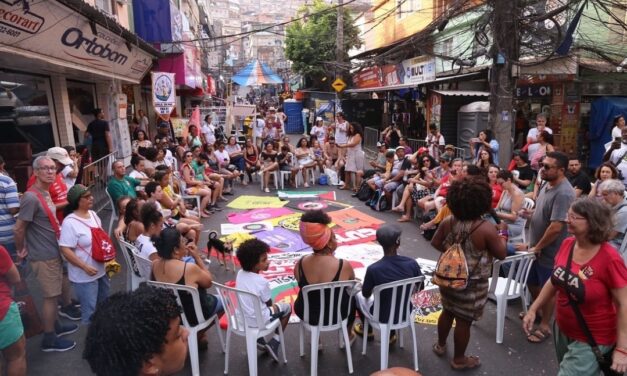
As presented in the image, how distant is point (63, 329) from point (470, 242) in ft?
12.4

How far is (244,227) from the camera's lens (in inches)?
311

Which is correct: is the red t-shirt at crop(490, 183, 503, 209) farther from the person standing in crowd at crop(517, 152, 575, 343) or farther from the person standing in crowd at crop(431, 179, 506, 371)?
the person standing in crowd at crop(431, 179, 506, 371)

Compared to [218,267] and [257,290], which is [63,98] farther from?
[257,290]

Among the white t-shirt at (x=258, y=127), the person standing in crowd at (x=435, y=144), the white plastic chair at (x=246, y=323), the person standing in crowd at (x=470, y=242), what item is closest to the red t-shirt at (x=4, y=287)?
the white plastic chair at (x=246, y=323)

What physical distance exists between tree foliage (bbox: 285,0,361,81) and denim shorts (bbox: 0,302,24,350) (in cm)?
2596

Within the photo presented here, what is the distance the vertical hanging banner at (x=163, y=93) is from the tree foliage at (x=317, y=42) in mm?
17882

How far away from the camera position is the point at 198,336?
156 inches

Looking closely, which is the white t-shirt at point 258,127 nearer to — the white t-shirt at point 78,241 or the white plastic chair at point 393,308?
the white t-shirt at point 78,241

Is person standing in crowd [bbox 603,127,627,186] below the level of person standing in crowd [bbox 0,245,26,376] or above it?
above

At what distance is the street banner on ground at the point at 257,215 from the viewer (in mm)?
8414

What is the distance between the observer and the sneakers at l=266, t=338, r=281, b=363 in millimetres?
3750

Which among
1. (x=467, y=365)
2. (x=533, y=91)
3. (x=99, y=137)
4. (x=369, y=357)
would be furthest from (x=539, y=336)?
(x=533, y=91)

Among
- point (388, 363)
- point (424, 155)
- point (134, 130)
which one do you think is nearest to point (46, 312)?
point (388, 363)

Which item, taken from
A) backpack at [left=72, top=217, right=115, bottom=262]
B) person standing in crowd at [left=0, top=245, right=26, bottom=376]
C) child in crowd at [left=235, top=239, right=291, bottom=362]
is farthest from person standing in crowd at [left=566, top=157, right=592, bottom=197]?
person standing in crowd at [left=0, top=245, right=26, bottom=376]
